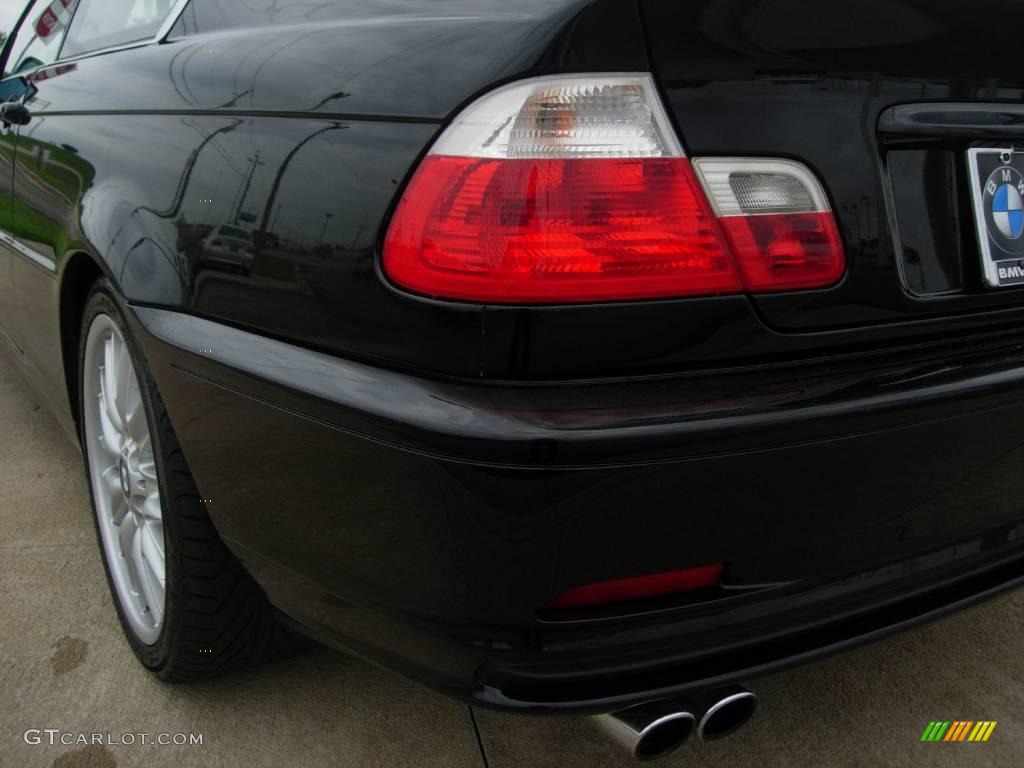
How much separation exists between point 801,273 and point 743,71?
0.26 metres

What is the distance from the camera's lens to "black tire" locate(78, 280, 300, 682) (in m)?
1.60

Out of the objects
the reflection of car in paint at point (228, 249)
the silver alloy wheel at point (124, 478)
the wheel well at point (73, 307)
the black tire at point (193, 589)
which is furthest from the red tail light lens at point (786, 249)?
the wheel well at point (73, 307)

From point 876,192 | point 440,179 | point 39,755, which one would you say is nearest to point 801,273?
point 876,192

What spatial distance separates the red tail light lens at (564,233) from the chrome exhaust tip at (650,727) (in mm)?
572

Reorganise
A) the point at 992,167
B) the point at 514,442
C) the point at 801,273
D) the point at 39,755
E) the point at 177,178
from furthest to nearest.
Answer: the point at 39,755 → the point at 177,178 → the point at 992,167 → the point at 801,273 → the point at 514,442

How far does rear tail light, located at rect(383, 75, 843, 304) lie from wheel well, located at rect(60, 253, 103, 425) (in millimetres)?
1046

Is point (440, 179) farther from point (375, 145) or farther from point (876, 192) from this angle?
point (876, 192)

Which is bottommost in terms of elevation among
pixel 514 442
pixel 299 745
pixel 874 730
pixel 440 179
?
pixel 874 730

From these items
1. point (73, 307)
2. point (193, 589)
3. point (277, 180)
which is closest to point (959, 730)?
point (193, 589)

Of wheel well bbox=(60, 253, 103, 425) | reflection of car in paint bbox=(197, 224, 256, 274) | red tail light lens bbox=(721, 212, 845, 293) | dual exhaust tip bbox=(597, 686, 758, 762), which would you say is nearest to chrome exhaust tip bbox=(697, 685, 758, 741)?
dual exhaust tip bbox=(597, 686, 758, 762)

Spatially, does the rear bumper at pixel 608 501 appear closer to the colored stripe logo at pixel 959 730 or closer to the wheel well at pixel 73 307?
the colored stripe logo at pixel 959 730

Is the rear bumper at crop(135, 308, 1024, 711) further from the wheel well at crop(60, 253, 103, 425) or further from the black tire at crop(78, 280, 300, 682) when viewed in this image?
the wheel well at crop(60, 253, 103, 425)

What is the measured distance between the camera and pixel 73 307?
2047 mm

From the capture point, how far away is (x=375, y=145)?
1.19 m
